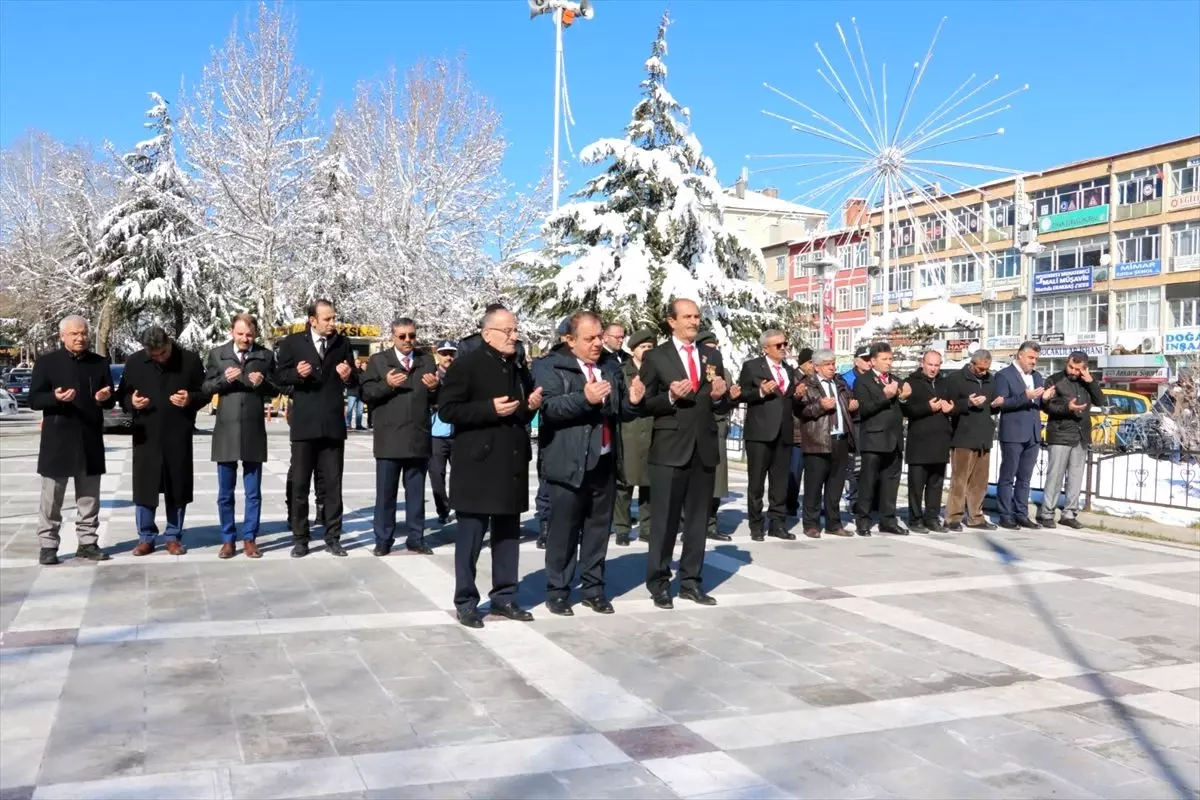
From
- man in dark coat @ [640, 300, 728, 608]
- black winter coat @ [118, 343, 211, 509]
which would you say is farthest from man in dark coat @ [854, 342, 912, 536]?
black winter coat @ [118, 343, 211, 509]

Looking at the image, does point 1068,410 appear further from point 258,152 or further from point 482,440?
point 258,152

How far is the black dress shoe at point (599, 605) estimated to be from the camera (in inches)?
286

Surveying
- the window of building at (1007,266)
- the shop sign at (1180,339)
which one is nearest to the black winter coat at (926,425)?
the shop sign at (1180,339)

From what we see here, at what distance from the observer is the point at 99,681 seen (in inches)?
215

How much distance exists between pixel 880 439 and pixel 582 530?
4.93 meters

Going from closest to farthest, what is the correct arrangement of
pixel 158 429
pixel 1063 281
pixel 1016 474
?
pixel 158 429 → pixel 1016 474 → pixel 1063 281

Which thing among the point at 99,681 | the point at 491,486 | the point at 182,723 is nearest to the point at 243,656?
the point at 99,681

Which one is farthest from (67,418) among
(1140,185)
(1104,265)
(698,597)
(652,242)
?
(1104,265)

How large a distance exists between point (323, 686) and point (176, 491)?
162 inches

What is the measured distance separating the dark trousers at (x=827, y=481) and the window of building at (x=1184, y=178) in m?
47.1

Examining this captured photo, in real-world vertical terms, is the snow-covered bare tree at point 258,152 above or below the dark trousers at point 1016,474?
above

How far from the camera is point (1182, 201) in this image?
167 ft

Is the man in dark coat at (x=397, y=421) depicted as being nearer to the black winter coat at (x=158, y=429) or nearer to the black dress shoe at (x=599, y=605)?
the black winter coat at (x=158, y=429)

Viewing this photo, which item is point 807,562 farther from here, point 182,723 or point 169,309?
point 169,309
